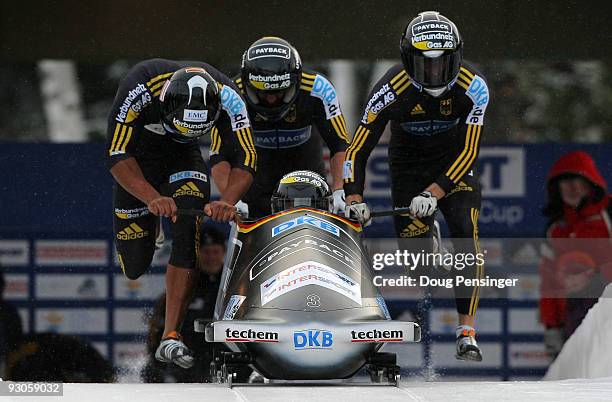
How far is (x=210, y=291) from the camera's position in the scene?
715 centimetres

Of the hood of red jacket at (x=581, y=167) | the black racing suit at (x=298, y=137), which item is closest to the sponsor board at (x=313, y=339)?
the black racing suit at (x=298, y=137)

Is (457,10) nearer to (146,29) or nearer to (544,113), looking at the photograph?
(544,113)

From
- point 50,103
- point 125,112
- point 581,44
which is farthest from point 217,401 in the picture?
point 581,44

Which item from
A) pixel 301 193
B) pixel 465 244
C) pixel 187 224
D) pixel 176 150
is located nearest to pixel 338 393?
pixel 301 193

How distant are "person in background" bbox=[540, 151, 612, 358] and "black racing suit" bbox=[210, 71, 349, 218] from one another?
1.59 m

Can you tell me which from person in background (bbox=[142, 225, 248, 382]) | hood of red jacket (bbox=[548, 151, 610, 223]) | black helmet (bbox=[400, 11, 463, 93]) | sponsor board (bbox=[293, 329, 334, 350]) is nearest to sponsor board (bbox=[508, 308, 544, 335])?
hood of red jacket (bbox=[548, 151, 610, 223])

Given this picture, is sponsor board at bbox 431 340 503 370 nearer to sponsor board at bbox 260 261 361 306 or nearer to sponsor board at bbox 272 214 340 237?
sponsor board at bbox 272 214 340 237

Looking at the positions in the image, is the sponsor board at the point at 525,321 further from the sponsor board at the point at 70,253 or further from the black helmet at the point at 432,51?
the sponsor board at the point at 70,253

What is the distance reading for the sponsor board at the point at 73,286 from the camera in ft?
25.6

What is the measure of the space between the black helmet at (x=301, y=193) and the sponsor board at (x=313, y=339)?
0.84m

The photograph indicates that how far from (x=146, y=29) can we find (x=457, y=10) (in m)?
1.86

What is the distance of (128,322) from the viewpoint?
790 cm

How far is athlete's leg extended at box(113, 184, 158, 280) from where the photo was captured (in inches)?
268

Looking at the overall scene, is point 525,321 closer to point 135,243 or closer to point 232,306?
point 135,243
